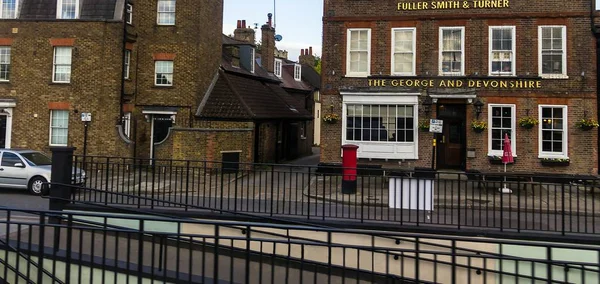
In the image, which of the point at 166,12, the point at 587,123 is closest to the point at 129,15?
the point at 166,12

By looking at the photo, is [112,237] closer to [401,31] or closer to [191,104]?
[191,104]

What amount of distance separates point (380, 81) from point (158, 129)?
1110cm

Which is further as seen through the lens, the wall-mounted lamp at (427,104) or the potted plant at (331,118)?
the potted plant at (331,118)

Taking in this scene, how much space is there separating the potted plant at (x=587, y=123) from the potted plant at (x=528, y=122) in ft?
5.05

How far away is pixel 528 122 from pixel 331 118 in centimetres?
783

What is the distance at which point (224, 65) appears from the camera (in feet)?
77.8

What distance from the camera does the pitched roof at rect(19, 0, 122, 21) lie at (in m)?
19.6

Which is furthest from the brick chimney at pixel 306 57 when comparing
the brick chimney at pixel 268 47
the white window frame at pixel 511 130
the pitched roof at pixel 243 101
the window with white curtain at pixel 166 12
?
the white window frame at pixel 511 130

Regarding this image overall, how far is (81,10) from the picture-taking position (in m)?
19.7

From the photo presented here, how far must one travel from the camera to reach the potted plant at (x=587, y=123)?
15.9 meters

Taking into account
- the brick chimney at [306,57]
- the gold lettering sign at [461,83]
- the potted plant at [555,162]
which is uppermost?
the brick chimney at [306,57]

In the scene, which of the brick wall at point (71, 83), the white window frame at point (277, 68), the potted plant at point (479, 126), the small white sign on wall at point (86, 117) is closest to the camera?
the potted plant at point (479, 126)

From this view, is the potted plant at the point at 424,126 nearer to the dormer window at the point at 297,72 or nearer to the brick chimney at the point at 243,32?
the brick chimney at the point at 243,32

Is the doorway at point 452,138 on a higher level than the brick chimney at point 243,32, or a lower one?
lower
